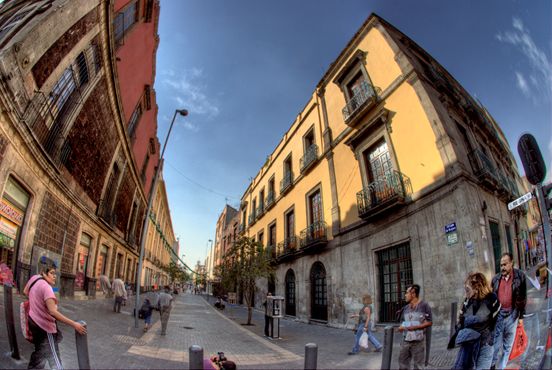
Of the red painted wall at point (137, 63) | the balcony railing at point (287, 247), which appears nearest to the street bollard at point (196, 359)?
the balcony railing at point (287, 247)

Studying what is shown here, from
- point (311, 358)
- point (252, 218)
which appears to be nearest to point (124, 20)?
point (311, 358)

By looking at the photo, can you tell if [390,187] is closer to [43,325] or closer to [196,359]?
[196,359]

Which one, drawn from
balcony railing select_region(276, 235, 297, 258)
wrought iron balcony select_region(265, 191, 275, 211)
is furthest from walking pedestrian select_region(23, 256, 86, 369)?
wrought iron balcony select_region(265, 191, 275, 211)

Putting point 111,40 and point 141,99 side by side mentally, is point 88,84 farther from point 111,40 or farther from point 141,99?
point 141,99

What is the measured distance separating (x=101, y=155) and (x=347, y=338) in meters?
13.2

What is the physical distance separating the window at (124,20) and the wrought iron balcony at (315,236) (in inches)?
499

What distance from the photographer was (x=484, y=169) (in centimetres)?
695

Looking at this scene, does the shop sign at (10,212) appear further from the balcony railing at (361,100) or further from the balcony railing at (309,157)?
the balcony railing at (309,157)

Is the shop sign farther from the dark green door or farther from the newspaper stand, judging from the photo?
the dark green door

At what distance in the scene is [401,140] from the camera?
376 inches

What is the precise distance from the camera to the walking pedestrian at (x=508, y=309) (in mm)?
3643

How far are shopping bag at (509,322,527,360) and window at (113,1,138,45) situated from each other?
15.9m

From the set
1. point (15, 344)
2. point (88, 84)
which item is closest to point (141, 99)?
point (88, 84)

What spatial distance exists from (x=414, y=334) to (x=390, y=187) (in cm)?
619
